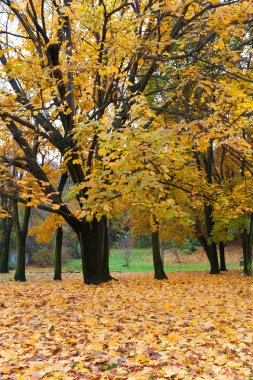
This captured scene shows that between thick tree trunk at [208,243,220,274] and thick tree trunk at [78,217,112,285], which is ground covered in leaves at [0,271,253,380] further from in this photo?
thick tree trunk at [208,243,220,274]

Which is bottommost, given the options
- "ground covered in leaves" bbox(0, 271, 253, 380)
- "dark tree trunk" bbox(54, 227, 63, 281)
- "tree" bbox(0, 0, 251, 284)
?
"ground covered in leaves" bbox(0, 271, 253, 380)

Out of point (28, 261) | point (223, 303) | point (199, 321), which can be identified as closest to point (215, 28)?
point (199, 321)

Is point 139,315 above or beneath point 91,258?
beneath

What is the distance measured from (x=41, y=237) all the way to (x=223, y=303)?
11.5m

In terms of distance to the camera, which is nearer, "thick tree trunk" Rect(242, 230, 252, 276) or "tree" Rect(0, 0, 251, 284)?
"tree" Rect(0, 0, 251, 284)

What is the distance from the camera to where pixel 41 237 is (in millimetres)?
18016

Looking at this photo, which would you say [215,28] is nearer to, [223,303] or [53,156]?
[223,303]

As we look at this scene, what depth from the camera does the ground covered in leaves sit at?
408 cm

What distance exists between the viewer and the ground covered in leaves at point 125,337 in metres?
4.08

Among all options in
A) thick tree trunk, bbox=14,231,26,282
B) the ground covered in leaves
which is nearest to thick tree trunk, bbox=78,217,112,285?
the ground covered in leaves

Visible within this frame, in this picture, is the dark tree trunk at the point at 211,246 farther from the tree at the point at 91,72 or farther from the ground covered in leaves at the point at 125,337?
the ground covered in leaves at the point at 125,337

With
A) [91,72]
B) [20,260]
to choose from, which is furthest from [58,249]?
[91,72]

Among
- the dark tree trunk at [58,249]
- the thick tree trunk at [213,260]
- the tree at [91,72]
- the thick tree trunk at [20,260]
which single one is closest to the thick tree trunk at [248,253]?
the thick tree trunk at [213,260]

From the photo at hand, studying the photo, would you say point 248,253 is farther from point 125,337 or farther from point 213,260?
point 125,337
